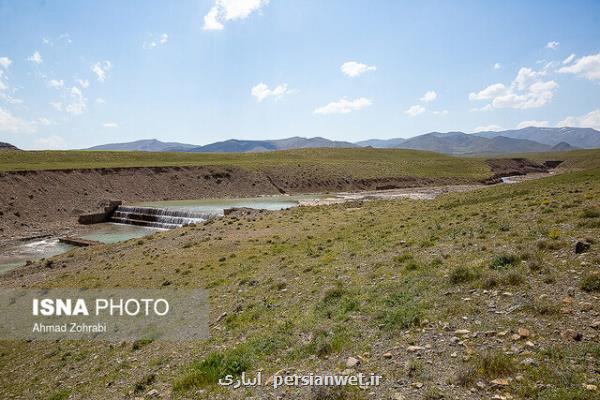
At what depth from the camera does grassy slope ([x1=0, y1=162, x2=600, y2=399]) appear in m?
8.38

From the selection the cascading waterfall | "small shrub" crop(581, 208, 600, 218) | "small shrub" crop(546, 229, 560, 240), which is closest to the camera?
"small shrub" crop(546, 229, 560, 240)

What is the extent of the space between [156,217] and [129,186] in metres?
29.1

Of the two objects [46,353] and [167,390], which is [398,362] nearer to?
[167,390]

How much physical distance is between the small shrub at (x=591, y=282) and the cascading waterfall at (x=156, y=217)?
4898cm

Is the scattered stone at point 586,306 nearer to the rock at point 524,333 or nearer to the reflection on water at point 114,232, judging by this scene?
the rock at point 524,333

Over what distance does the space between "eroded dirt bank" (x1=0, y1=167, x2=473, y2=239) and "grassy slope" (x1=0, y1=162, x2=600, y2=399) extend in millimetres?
49350

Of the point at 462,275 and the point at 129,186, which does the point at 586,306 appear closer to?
the point at 462,275

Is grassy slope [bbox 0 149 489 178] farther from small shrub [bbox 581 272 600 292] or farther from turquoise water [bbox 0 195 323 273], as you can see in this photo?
small shrub [bbox 581 272 600 292]

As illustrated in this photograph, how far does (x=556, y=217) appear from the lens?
18.1 m

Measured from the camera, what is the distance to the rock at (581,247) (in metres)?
12.7

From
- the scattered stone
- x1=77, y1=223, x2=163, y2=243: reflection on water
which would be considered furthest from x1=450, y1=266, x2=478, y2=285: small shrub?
x1=77, y1=223, x2=163, y2=243: reflection on water

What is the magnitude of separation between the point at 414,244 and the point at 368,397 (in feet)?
40.2

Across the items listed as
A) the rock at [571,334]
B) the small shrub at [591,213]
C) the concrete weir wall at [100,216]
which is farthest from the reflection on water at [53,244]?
the small shrub at [591,213]

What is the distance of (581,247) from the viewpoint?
12789 mm
